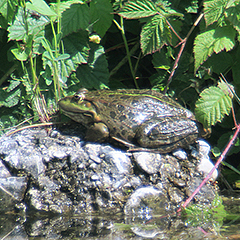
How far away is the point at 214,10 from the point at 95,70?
132cm

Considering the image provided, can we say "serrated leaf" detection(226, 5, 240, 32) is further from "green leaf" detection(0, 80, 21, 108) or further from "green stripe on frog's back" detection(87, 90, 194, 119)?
"green leaf" detection(0, 80, 21, 108)

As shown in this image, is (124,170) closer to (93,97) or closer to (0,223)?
(93,97)

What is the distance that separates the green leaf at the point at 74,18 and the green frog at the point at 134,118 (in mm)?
596

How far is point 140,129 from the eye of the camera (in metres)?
2.86

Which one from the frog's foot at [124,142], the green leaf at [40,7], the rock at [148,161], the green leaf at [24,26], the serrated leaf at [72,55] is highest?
the green leaf at [40,7]

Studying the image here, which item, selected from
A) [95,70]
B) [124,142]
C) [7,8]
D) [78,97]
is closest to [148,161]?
[124,142]

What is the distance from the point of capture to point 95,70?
336 centimetres

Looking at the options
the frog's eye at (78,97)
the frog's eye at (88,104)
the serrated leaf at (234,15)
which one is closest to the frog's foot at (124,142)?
the frog's eye at (88,104)

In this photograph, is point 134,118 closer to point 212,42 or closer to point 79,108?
point 79,108

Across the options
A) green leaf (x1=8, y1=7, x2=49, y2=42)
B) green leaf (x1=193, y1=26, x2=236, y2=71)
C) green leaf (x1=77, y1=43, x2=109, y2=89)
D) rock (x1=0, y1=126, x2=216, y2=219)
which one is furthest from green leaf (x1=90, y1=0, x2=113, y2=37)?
rock (x1=0, y1=126, x2=216, y2=219)

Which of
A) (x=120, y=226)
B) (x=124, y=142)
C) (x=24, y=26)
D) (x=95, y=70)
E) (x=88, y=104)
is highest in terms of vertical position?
(x=24, y=26)

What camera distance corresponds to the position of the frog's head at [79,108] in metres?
2.97

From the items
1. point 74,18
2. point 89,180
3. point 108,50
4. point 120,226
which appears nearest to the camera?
point 120,226

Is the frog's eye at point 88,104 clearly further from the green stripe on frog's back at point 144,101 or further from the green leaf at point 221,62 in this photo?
the green leaf at point 221,62
